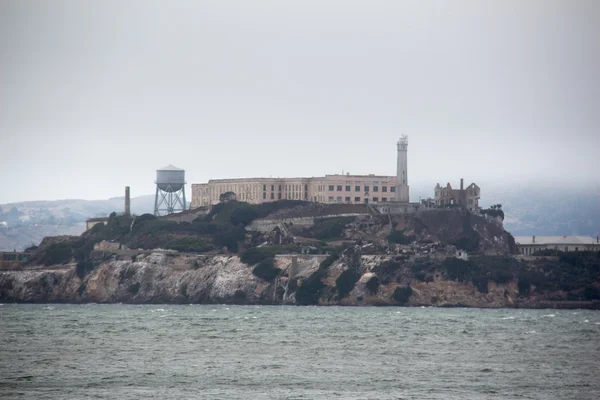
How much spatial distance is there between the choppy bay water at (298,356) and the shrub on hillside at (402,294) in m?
24.4

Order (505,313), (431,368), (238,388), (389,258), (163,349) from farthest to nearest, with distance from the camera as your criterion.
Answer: (389,258)
(505,313)
(163,349)
(431,368)
(238,388)

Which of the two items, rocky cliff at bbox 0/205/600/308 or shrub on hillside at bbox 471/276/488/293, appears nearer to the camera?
shrub on hillside at bbox 471/276/488/293

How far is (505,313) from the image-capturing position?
16375 cm

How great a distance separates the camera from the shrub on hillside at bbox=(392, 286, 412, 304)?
180 metres

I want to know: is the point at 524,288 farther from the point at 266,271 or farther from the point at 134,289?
the point at 134,289

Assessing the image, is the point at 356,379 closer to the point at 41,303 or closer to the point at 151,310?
the point at 151,310

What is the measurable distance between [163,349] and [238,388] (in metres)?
26.0

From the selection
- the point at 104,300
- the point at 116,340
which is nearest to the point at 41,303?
the point at 104,300

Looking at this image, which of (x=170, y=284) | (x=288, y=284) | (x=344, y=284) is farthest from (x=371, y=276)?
(x=170, y=284)

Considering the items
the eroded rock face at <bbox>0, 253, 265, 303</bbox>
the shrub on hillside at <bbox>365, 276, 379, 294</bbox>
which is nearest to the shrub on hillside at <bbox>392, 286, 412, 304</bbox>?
the shrub on hillside at <bbox>365, 276, 379, 294</bbox>

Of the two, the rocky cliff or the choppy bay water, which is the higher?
the rocky cliff

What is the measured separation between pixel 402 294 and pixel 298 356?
8362 cm

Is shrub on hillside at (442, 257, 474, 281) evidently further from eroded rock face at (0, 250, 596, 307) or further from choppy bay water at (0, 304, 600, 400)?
choppy bay water at (0, 304, 600, 400)

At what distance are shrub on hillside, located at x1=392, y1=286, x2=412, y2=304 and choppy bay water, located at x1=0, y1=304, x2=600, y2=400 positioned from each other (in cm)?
2439
